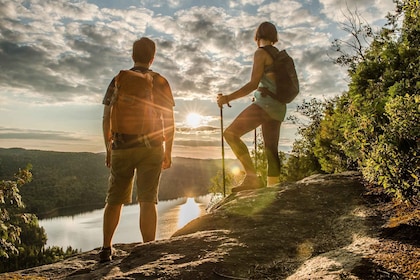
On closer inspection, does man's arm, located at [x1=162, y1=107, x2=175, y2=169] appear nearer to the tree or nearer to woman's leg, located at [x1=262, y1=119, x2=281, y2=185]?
woman's leg, located at [x1=262, y1=119, x2=281, y2=185]

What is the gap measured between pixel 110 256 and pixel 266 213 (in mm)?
1945

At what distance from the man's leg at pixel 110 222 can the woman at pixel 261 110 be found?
7.25 ft

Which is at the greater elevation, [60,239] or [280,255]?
[280,255]

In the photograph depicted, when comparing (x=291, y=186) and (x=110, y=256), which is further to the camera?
(x=291, y=186)

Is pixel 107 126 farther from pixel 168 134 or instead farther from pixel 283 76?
pixel 283 76

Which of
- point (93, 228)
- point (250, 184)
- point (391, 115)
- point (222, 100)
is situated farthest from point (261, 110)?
point (93, 228)

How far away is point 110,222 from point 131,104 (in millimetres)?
1438

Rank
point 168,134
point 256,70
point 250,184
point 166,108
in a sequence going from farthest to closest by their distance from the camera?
point 250,184 < point 256,70 < point 168,134 < point 166,108

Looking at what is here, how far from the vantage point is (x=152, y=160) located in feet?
14.1

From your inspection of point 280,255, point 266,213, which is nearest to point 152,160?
point 266,213

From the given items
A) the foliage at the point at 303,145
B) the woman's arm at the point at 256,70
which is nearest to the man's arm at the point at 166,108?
the woman's arm at the point at 256,70

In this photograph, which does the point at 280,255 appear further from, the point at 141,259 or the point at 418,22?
the point at 418,22

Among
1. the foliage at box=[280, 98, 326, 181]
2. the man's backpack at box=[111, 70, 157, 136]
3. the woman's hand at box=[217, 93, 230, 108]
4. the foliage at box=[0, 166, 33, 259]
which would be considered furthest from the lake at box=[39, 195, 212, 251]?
the man's backpack at box=[111, 70, 157, 136]

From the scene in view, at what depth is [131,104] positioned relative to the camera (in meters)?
4.11
